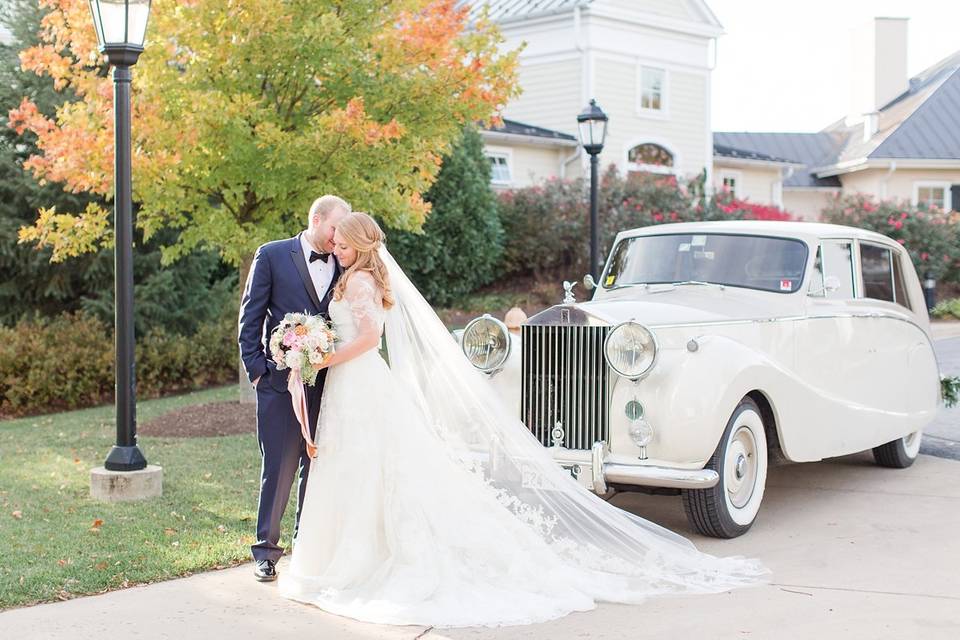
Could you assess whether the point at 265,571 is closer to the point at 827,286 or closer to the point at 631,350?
the point at 631,350

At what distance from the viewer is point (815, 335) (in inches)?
284

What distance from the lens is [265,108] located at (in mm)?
10078

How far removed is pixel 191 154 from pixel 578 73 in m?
17.1

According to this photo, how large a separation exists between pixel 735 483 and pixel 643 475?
2.78 ft

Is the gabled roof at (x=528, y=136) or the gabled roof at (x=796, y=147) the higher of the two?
the gabled roof at (x=796, y=147)

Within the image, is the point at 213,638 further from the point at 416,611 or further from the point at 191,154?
the point at 191,154

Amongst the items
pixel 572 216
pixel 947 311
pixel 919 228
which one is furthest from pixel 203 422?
pixel 919 228

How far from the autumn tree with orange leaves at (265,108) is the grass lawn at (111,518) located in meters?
2.21

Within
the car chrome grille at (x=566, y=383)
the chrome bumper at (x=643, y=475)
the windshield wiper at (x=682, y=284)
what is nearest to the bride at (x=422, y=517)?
the chrome bumper at (x=643, y=475)

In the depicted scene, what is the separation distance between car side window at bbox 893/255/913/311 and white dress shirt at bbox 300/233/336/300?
501cm

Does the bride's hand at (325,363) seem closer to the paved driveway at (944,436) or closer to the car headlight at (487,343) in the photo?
the car headlight at (487,343)

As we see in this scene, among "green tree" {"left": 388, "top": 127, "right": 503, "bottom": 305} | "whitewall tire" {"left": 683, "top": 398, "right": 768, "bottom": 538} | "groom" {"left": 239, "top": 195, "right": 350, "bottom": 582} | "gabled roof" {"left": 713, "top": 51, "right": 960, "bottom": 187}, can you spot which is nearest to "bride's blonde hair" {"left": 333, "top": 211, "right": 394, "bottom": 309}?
"groom" {"left": 239, "top": 195, "right": 350, "bottom": 582}

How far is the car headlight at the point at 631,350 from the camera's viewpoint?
5941 mm

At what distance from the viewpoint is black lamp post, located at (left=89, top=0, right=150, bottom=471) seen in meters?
7.09
